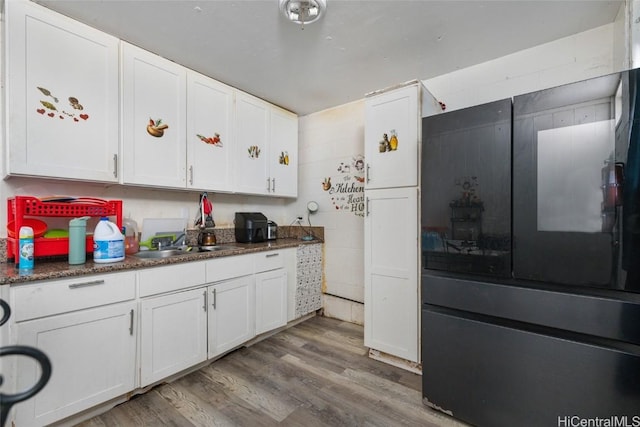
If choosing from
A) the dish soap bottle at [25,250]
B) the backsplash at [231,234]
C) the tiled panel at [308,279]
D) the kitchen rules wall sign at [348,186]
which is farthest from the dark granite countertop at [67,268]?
the kitchen rules wall sign at [348,186]

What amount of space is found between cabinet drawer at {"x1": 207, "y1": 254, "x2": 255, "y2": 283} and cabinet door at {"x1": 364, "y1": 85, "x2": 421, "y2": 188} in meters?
1.20

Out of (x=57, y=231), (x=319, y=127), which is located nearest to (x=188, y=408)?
(x=57, y=231)

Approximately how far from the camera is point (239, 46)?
78.9 inches

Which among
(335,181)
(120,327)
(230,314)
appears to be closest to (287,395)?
(230,314)

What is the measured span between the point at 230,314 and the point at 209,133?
1.54 metres

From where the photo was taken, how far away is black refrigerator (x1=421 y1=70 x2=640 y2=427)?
1.12m

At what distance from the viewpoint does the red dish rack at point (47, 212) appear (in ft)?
5.14

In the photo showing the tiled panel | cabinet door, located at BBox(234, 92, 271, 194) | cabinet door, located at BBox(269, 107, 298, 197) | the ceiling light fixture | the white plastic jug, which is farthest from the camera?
cabinet door, located at BBox(269, 107, 298, 197)

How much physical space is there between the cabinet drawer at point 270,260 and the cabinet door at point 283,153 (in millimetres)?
727

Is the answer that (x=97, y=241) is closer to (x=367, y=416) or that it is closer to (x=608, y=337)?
(x=367, y=416)

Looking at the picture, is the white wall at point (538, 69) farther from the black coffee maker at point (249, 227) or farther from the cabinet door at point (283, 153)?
the black coffee maker at point (249, 227)

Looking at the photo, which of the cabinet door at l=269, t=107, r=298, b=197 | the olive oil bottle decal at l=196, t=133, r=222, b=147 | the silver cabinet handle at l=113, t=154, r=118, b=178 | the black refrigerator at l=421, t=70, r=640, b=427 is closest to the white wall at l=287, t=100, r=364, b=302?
the cabinet door at l=269, t=107, r=298, b=197

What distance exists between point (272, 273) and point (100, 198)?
1.47 m

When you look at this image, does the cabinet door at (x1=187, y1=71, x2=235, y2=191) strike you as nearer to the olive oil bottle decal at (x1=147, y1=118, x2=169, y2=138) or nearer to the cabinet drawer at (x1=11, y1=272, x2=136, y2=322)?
the olive oil bottle decal at (x1=147, y1=118, x2=169, y2=138)
